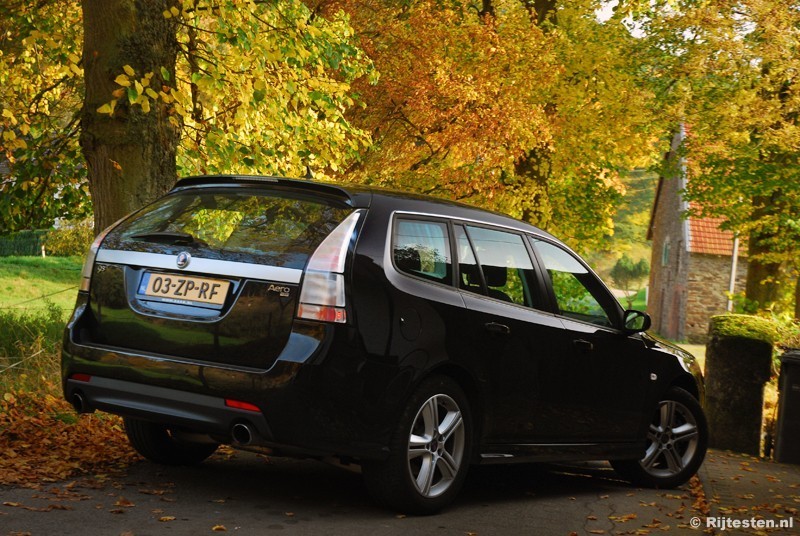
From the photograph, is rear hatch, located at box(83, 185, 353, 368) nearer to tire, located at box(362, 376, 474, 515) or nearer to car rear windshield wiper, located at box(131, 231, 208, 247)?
car rear windshield wiper, located at box(131, 231, 208, 247)

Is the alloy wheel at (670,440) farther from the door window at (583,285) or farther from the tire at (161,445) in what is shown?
the tire at (161,445)

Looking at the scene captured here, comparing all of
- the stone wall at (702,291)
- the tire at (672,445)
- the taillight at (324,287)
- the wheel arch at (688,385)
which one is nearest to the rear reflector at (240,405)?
the taillight at (324,287)

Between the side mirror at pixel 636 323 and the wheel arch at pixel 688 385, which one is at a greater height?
the side mirror at pixel 636 323

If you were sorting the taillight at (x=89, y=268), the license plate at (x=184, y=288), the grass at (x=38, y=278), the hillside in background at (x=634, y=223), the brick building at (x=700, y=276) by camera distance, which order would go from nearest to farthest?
the license plate at (x=184, y=288) → the taillight at (x=89, y=268) → the grass at (x=38, y=278) → the brick building at (x=700, y=276) → the hillside in background at (x=634, y=223)

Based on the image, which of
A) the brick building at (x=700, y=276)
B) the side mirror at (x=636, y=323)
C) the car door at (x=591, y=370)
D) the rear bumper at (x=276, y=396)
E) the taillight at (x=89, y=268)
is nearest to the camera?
the rear bumper at (x=276, y=396)

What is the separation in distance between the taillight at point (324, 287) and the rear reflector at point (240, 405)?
516 millimetres

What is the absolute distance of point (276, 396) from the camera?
18.6 feet

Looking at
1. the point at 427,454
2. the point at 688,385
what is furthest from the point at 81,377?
the point at 688,385

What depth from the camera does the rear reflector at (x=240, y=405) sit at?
571cm

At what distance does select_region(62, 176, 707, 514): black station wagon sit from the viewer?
5754mm

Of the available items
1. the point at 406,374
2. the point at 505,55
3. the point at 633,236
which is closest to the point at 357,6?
the point at 505,55

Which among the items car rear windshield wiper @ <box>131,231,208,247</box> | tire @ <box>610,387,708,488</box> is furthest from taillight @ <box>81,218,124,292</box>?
tire @ <box>610,387,708,488</box>

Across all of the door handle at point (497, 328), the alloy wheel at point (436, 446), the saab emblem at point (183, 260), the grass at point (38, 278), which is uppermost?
the saab emblem at point (183, 260)

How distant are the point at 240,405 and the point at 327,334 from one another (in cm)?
58
